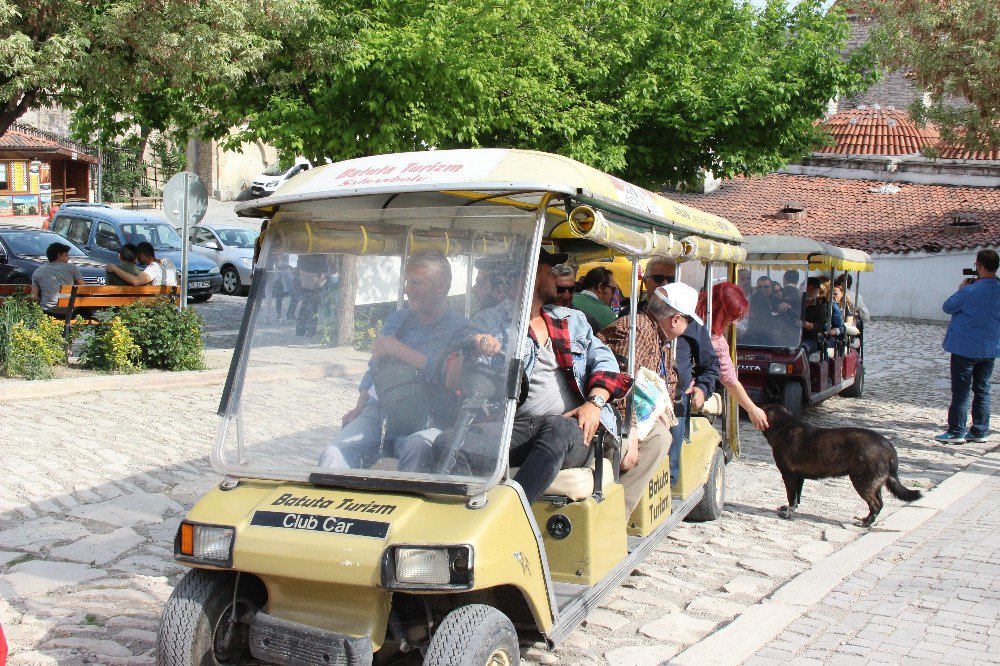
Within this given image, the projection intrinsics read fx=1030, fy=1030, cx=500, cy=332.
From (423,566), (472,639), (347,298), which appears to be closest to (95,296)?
(347,298)

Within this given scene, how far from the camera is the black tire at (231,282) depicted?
2419 cm

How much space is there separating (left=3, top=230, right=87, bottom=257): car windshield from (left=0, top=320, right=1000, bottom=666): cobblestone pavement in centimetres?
1011

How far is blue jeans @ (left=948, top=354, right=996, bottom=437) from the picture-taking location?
1042 cm

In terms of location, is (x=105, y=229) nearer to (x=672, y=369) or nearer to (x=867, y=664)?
(x=672, y=369)

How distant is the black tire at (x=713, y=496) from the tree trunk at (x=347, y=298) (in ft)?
11.3

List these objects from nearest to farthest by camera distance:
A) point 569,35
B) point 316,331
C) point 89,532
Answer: point 316,331 → point 89,532 → point 569,35

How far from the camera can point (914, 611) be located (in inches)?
218

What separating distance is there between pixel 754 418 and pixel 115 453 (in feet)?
16.5

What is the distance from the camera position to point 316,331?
14.9 ft

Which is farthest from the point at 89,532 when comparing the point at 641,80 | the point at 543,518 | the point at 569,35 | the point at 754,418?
the point at 641,80

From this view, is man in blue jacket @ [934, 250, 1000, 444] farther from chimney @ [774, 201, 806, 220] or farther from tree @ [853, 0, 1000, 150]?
chimney @ [774, 201, 806, 220]

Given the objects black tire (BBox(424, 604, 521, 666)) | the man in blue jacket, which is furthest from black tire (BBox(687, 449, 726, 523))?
the man in blue jacket

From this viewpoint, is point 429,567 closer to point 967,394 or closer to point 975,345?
point 975,345

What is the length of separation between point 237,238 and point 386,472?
22.1 m
